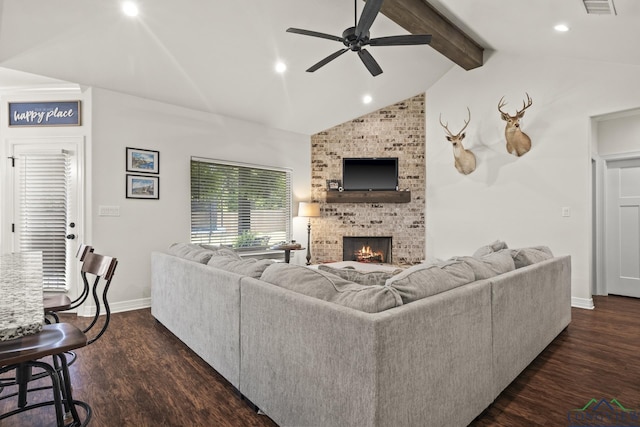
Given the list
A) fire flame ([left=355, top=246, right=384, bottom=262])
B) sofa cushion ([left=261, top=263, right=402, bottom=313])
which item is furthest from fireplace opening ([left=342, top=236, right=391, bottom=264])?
sofa cushion ([left=261, top=263, right=402, bottom=313])

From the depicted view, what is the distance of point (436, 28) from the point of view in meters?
3.91

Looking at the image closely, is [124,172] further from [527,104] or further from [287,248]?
[527,104]

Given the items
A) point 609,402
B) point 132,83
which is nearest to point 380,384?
point 609,402

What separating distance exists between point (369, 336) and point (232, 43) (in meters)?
3.44

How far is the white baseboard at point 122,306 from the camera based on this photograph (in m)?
3.93

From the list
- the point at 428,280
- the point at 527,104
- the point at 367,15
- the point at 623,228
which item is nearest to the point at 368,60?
the point at 367,15

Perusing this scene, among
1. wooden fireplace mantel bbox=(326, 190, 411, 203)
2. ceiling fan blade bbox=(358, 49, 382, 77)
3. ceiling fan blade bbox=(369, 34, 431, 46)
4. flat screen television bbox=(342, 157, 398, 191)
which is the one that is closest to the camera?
ceiling fan blade bbox=(369, 34, 431, 46)

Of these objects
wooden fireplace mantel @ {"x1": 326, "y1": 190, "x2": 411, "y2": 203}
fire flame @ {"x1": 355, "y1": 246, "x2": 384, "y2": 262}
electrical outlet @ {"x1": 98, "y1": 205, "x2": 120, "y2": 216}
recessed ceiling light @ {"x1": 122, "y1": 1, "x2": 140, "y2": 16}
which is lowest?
fire flame @ {"x1": 355, "y1": 246, "x2": 384, "y2": 262}

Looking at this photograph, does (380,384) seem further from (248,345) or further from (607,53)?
(607,53)

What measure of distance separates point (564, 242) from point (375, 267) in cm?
233

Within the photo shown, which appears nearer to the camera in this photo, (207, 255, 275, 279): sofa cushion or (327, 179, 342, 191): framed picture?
(207, 255, 275, 279): sofa cushion

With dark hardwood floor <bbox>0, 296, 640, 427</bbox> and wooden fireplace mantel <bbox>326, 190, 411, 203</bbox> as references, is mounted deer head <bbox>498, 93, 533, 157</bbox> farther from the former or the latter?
dark hardwood floor <bbox>0, 296, 640, 427</bbox>

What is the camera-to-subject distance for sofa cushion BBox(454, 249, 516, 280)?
2.05 m

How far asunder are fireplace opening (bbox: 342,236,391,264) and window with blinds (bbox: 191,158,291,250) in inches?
44.0
